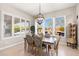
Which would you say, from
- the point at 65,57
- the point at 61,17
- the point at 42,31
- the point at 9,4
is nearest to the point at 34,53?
the point at 42,31

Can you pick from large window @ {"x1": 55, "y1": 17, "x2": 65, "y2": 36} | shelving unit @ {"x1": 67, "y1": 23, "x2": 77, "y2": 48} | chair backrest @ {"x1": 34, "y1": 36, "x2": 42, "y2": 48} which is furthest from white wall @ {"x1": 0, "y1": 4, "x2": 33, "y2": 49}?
shelving unit @ {"x1": 67, "y1": 23, "x2": 77, "y2": 48}

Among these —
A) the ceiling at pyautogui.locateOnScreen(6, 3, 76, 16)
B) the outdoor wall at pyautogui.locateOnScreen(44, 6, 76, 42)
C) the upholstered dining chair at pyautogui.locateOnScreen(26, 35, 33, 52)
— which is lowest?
the upholstered dining chair at pyautogui.locateOnScreen(26, 35, 33, 52)

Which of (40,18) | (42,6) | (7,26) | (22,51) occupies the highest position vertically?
(42,6)

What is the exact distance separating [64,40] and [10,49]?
1.25m

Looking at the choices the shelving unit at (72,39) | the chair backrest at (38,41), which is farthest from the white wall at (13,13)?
the shelving unit at (72,39)

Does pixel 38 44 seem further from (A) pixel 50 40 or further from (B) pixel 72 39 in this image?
(B) pixel 72 39

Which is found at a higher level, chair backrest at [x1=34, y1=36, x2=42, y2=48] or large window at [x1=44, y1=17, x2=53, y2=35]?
large window at [x1=44, y1=17, x2=53, y2=35]

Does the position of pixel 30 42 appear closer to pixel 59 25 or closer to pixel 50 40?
pixel 50 40

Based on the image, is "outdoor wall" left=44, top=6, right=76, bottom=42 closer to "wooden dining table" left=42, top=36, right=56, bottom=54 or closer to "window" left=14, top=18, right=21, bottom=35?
"wooden dining table" left=42, top=36, right=56, bottom=54

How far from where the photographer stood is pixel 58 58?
2.41m

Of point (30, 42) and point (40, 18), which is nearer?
point (40, 18)

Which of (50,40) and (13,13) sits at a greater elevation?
(13,13)

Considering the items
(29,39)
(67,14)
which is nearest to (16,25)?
(29,39)

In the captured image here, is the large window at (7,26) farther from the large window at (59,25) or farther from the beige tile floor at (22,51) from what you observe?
the large window at (59,25)
